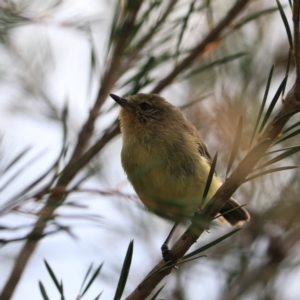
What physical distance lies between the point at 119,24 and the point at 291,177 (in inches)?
40.2

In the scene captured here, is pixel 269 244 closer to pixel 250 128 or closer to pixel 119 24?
pixel 250 128

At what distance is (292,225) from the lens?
2.24 metres

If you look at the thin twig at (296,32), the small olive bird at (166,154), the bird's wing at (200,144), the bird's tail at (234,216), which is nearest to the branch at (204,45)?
the small olive bird at (166,154)

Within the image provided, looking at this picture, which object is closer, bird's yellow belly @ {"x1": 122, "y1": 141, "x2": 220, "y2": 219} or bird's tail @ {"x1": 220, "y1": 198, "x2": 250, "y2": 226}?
bird's yellow belly @ {"x1": 122, "y1": 141, "x2": 220, "y2": 219}

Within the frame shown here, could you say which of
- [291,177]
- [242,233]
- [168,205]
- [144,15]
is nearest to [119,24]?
[144,15]

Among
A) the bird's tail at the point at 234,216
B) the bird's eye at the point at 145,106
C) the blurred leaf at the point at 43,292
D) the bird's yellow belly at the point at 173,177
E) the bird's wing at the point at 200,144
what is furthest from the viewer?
the bird's eye at the point at 145,106

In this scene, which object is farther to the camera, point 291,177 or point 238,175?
point 291,177

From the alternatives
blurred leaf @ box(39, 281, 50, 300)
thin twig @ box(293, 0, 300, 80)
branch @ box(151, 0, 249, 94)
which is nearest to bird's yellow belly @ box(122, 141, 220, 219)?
branch @ box(151, 0, 249, 94)

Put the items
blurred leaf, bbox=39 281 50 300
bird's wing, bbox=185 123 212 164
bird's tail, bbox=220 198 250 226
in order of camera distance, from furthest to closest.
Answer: bird's tail, bbox=220 198 250 226 → bird's wing, bbox=185 123 212 164 → blurred leaf, bbox=39 281 50 300

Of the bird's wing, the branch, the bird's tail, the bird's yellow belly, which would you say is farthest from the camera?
the bird's tail

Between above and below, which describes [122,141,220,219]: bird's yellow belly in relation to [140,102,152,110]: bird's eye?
below

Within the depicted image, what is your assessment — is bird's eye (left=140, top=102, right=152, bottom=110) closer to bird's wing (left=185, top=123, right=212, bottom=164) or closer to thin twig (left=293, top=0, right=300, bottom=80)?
bird's wing (left=185, top=123, right=212, bottom=164)

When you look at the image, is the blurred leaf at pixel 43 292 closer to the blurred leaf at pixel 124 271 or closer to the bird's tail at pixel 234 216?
the blurred leaf at pixel 124 271

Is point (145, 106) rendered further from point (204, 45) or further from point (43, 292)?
point (43, 292)
